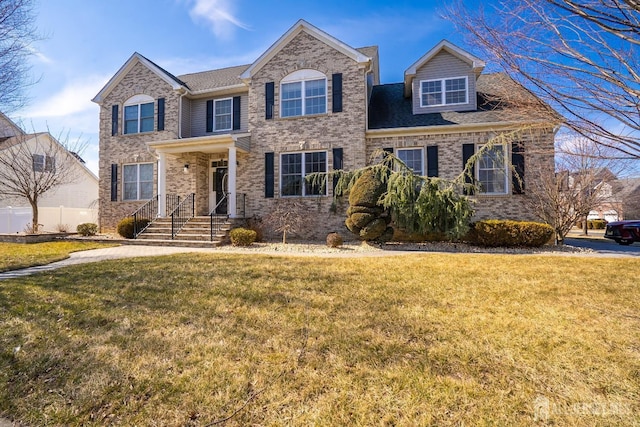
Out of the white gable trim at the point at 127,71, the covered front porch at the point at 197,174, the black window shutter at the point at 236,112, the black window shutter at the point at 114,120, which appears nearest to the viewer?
the covered front porch at the point at 197,174

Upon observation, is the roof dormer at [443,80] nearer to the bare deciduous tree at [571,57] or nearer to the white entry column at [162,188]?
the bare deciduous tree at [571,57]

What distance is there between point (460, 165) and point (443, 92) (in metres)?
3.40

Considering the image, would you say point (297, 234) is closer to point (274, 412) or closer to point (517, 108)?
point (517, 108)

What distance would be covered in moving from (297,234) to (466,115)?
814cm

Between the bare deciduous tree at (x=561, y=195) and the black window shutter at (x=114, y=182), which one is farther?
the black window shutter at (x=114, y=182)

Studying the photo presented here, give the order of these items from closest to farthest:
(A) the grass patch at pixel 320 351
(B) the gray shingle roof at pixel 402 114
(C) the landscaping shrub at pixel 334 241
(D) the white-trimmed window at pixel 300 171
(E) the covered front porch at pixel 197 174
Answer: (A) the grass patch at pixel 320 351
(C) the landscaping shrub at pixel 334 241
(B) the gray shingle roof at pixel 402 114
(D) the white-trimmed window at pixel 300 171
(E) the covered front porch at pixel 197 174

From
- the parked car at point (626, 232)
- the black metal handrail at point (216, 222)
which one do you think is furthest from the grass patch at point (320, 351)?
the parked car at point (626, 232)

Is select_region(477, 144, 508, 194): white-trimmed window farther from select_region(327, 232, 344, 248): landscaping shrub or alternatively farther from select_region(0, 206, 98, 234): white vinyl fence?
Result: select_region(0, 206, 98, 234): white vinyl fence

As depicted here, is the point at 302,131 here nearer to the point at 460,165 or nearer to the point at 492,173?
the point at 460,165

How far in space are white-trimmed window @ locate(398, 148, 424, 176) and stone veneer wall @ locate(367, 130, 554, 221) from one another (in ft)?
0.64

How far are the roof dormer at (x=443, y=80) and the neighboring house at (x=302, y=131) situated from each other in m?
0.04

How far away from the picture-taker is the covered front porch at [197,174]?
1340 centimetres

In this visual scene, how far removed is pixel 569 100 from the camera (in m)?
3.04

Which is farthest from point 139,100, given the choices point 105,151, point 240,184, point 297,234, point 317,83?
point 297,234
